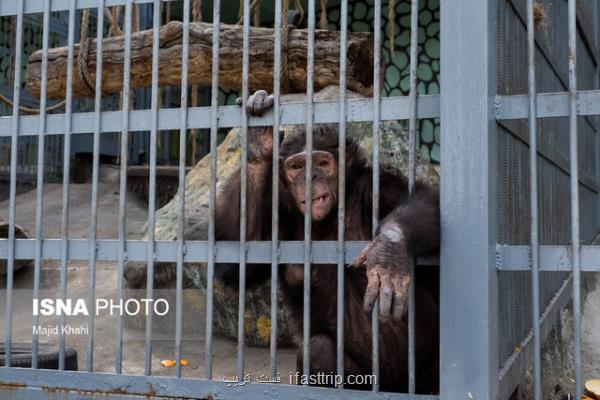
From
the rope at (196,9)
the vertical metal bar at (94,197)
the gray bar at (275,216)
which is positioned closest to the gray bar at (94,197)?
the vertical metal bar at (94,197)

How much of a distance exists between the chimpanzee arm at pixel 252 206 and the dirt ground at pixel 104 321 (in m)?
0.77

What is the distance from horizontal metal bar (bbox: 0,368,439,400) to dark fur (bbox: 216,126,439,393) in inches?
21.0

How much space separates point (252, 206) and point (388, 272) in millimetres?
1200

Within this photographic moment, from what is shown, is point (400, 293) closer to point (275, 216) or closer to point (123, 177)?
point (275, 216)

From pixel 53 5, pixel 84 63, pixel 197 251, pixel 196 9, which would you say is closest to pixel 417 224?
pixel 197 251

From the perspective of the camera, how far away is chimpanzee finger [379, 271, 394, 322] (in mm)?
2227

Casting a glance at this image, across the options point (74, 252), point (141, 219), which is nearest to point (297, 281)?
point (74, 252)

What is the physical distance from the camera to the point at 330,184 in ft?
10.6

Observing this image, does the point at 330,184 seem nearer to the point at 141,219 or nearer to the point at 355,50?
the point at 355,50

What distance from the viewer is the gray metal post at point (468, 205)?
223 cm

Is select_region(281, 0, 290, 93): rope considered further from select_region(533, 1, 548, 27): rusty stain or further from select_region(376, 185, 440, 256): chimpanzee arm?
select_region(533, 1, 548, 27): rusty stain

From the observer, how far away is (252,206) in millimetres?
3330

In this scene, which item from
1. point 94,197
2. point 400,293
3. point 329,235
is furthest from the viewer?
point 329,235

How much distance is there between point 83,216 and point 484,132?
6.24m
